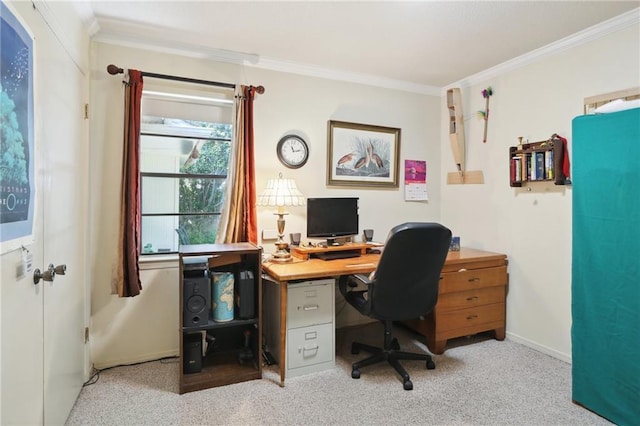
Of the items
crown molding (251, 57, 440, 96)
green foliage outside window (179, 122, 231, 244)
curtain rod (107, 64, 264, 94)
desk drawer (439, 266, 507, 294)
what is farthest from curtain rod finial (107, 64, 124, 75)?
desk drawer (439, 266, 507, 294)

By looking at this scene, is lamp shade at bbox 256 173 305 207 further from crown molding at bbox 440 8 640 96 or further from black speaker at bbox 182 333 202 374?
crown molding at bbox 440 8 640 96

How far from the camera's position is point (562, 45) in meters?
2.64

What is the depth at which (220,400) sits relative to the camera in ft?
7.06

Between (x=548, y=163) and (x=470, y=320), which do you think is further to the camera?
(x=470, y=320)

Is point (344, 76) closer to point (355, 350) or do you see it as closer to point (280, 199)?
point (280, 199)

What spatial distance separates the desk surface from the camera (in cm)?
233

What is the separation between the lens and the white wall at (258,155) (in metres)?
2.52

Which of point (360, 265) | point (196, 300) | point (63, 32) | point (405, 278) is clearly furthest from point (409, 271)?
point (63, 32)

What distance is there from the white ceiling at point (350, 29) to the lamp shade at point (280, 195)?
3.42 feet

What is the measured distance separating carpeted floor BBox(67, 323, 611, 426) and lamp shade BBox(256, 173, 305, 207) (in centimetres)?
122

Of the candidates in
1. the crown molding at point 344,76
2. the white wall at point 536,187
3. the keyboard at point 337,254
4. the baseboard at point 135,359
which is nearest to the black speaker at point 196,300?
the baseboard at point 135,359

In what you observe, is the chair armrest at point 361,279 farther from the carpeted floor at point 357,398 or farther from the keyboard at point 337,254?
the carpeted floor at point 357,398

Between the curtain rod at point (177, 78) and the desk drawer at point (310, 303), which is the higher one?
the curtain rod at point (177, 78)

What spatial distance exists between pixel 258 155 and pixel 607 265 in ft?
8.10
